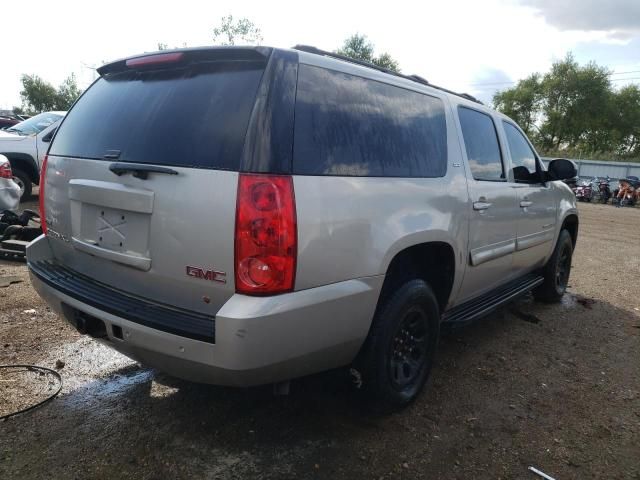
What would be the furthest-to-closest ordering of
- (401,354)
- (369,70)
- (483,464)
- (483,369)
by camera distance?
(483,369) → (401,354) → (369,70) → (483,464)

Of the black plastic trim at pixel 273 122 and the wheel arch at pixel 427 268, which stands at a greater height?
the black plastic trim at pixel 273 122

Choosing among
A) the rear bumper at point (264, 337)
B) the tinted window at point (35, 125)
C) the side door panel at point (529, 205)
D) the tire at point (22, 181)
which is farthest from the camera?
the tinted window at point (35, 125)

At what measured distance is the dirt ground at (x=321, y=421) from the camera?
239cm

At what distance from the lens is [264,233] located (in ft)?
6.56

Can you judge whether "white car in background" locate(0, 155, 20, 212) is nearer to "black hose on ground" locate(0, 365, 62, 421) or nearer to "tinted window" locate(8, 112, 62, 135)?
"tinted window" locate(8, 112, 62, 135)

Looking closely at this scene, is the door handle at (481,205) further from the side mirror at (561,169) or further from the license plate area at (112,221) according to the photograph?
the license plate area at (112,221)

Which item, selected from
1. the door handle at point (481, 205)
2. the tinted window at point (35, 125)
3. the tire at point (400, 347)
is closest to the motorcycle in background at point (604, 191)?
the tinted window at point (35, 125)

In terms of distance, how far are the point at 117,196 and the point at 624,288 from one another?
632 cm

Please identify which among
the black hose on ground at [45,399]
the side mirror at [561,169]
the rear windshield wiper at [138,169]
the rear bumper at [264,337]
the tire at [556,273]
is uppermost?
the side mirror at [561,169]

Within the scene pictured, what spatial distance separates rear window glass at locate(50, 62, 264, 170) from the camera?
83.4 inches

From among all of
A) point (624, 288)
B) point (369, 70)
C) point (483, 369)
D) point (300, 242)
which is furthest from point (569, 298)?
point (300, 242)

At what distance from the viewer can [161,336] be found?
2.12 meters

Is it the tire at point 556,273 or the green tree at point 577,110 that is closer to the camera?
the tire at point 556,273

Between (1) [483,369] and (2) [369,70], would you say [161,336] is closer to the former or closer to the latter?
(2) [369,70]
